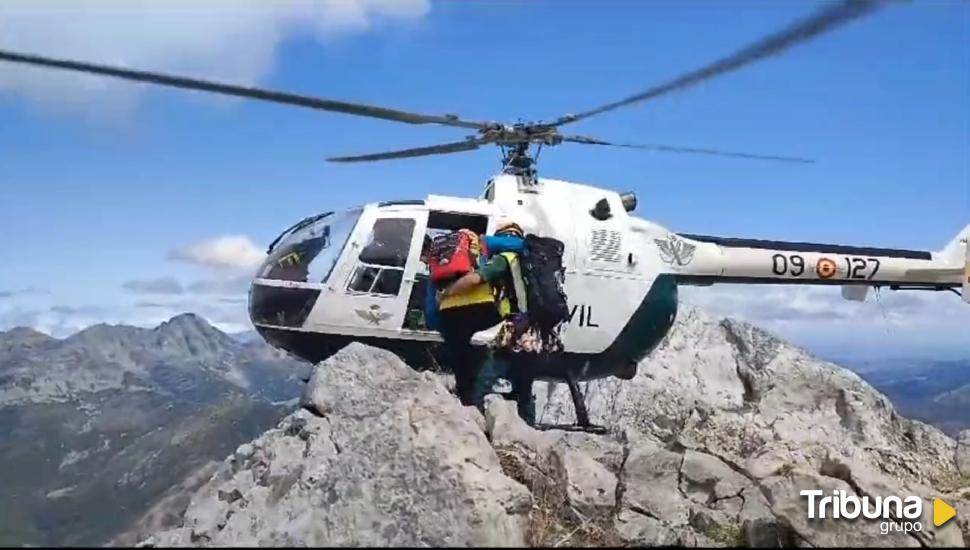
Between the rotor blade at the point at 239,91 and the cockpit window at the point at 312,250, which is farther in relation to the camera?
the cockpit window at the point at 312,250

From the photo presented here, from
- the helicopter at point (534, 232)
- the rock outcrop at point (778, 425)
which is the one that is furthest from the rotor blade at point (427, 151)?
the rock outcrop at point (778, 425)

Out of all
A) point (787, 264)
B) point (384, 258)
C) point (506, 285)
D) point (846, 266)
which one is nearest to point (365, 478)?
point (506, 285)

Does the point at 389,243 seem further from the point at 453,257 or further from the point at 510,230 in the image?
the point at 510,230

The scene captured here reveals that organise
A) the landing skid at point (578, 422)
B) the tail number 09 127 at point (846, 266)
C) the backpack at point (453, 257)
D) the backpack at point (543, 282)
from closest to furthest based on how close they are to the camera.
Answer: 1. the backpack at point (453, 257)
2. the backpack at point (543, 282)
3. the landing skid at point (578, 422)
4. the tail number 09 127 at point (846, 266)

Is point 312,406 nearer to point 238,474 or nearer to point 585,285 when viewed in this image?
point 238,474

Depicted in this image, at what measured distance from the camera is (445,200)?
34.5ft

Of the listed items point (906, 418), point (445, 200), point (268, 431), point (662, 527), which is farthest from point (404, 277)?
point (906, 418)

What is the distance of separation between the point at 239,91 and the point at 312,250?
2.90m

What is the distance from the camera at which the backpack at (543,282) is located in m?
9.45

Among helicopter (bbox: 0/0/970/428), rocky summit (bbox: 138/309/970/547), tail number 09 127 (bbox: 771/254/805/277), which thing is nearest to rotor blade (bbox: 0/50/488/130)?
helicopter (bbox: 0/0/970/428)

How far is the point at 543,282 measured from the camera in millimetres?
9484

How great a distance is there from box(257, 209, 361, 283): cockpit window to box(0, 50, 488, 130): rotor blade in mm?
1592

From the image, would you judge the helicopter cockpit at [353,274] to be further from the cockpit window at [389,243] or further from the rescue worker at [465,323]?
the rescue worker at [465,323]

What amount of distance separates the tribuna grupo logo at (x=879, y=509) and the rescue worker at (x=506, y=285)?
4.10 meters
